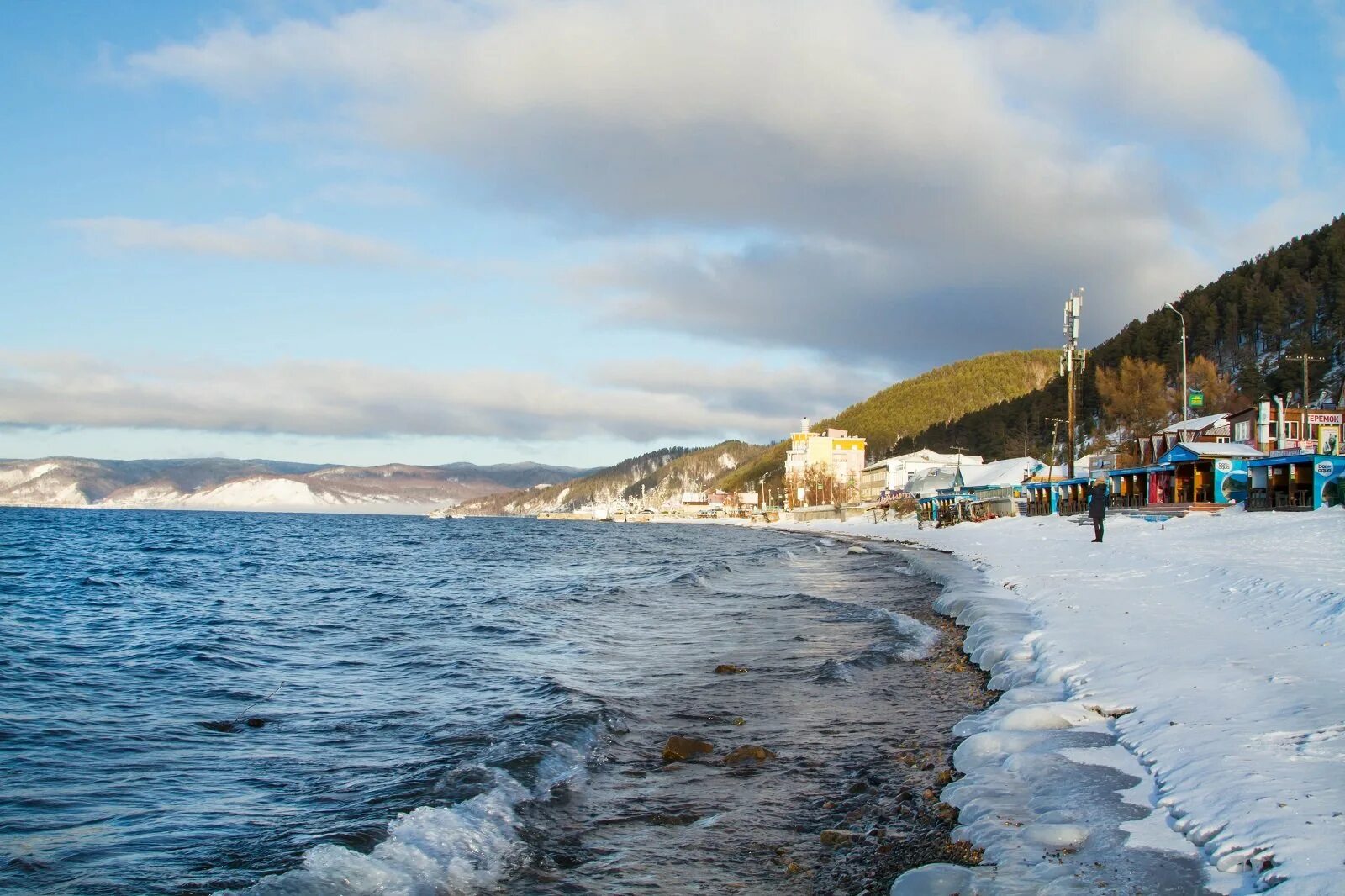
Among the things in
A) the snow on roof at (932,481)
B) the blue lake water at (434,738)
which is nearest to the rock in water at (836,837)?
the blue lake water at (434,738)

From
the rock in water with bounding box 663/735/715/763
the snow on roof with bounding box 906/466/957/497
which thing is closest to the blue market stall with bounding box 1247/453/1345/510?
the rock in water with bounding box 663/735/715/763

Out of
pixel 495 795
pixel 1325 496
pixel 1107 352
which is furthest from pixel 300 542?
pixel 1107 352

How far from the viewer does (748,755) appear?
11.3 metres

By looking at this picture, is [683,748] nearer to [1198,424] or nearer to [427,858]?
[427,858]

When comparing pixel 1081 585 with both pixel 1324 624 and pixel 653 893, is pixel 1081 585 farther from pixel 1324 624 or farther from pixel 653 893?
pixel 653 893

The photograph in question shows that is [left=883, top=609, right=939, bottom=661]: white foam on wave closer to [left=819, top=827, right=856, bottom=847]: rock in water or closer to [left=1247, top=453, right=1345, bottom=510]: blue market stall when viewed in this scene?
[left=819, top=827, right=856, bottom=847]: rock in water

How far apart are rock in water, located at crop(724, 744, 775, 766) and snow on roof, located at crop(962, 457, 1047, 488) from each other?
8662 centimetres

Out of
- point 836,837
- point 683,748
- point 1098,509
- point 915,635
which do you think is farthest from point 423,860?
Answer: point 1098,509

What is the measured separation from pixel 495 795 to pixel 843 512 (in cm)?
13732

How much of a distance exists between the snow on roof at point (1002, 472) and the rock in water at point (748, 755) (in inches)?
3410

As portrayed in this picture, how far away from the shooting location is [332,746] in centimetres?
1220

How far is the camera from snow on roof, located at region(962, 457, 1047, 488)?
313 feet

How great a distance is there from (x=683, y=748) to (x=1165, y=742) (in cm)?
545

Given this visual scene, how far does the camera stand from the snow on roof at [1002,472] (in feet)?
313
